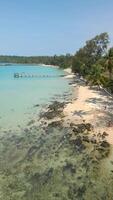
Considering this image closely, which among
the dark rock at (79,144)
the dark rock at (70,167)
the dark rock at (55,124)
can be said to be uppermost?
the dark rock at (70,167)

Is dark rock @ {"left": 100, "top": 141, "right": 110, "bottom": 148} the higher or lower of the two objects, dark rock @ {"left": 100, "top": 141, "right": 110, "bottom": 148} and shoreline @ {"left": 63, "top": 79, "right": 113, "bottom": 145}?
the higher

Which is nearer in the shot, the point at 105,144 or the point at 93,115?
the point at 105,144

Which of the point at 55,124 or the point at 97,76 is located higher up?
the point at 97,76

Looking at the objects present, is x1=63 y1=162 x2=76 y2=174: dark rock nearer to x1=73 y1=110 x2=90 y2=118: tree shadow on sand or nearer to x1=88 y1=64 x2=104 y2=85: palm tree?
x1=73 y1=110 x2=90 y2=118: tree shadow on sand

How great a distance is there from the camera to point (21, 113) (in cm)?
3981

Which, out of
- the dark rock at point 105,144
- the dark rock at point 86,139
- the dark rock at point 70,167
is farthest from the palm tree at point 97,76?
the dark rock at point 70,167

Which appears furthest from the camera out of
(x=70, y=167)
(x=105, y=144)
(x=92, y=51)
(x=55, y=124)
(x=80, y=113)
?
(x=92, y=51)

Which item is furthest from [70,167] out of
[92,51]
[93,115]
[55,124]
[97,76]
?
[92,51]

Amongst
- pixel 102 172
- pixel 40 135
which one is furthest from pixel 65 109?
pixel 102 172

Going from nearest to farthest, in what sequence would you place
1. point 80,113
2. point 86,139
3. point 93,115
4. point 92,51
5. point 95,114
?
1. point 86,139
2. point 93,115
3. point 95,114
4. point 80,113
5. point 92,51

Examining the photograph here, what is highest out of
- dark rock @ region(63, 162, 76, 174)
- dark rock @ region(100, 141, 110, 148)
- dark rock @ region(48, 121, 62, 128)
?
dark rock @ region(63, 162, 76, 174)

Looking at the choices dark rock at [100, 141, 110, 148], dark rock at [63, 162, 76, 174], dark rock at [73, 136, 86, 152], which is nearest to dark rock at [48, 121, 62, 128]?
dark rock at [73, 136, 86, 152]

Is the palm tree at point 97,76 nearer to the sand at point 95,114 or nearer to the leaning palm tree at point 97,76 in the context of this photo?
the leaning palm tree at point 97,76

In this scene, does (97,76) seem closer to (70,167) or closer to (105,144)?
(105,144)
